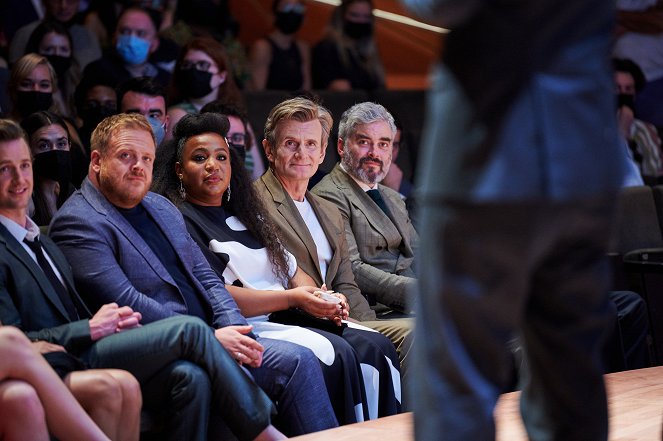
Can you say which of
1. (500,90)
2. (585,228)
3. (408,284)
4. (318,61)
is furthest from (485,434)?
(318,61)

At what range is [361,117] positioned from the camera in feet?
12.1

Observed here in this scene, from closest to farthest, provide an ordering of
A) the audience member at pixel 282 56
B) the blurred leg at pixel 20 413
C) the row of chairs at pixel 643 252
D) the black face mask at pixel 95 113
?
the blurred leg at pixel 20 413 < the black face mask at pixel 95 113 < the row of chairs at pixel 643 252 < the audience member at pixel 282 56

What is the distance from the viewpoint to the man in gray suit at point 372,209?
344cm

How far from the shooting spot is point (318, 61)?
518cm

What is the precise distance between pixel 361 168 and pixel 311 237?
48 cm

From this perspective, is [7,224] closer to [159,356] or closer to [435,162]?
[159,356]

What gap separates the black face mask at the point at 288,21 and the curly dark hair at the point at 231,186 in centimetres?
215

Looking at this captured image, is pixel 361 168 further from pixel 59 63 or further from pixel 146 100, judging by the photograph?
pixel 59 63

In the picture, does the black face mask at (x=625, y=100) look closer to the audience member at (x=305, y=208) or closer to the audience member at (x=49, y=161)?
the audience member at (x=305, y=208)

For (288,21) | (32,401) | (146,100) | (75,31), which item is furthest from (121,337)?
(288,21)

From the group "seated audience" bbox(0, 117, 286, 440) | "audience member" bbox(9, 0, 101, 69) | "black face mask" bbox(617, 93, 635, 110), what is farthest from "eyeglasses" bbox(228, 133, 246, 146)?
"black face mask" bbox(617, 93, 635, 110)

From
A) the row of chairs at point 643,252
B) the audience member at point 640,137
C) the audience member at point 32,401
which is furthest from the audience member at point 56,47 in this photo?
the audience member at point 640,137

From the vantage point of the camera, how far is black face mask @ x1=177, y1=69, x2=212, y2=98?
13.1 feet

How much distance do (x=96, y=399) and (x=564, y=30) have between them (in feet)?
5.20
